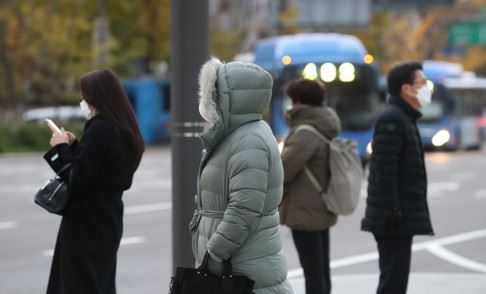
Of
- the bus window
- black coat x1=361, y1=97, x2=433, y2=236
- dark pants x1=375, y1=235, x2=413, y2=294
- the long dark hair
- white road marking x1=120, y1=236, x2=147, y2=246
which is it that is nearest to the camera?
the long dark hair

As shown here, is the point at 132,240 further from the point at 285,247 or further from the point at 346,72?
the point at 346,72

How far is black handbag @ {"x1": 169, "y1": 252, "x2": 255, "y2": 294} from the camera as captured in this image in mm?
4977

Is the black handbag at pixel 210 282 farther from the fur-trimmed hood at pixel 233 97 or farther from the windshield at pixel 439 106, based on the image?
the windshield at pixel 439 106

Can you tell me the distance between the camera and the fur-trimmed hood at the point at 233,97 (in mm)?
5066

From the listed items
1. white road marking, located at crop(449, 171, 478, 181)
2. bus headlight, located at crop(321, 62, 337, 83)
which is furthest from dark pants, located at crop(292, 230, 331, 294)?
white road marking, located at crop(449, 171, 478, 181)

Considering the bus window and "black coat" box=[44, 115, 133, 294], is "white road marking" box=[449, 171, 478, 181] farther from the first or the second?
the bus window

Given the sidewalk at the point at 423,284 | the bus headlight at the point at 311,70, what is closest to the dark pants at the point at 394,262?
the sidewalk at the point at 423,284

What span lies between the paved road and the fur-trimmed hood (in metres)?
4.78

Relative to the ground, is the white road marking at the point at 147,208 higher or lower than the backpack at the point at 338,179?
lower

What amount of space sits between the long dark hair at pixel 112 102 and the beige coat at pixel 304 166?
6.01ft

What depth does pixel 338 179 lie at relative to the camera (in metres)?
7.91

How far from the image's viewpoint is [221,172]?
5055 millimetres

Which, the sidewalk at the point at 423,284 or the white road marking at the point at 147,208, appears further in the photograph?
the white road marking at the point at 147,208

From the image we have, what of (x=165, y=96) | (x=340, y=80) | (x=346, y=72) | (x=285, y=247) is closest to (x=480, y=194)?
(x=340, y=80)
